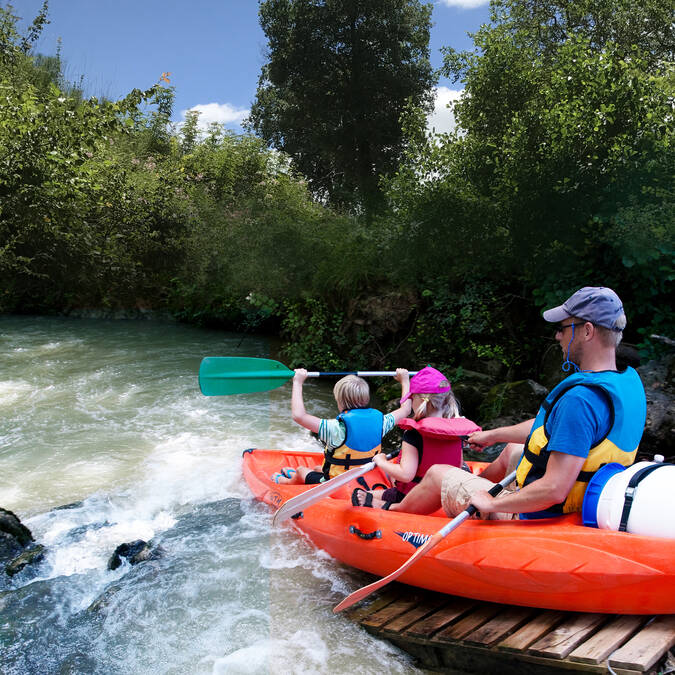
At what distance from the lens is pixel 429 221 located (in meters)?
7.13

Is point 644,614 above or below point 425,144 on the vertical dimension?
below

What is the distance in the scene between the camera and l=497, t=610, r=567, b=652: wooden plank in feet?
7.32

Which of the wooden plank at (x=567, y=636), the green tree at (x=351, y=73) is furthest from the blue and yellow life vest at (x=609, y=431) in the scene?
the green tree at (x=351, y=73)

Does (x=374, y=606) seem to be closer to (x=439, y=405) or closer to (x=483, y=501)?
(x=483, y=501)

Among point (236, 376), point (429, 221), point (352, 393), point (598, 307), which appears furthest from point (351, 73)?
point (598, 307)

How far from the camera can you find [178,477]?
4.79 metres

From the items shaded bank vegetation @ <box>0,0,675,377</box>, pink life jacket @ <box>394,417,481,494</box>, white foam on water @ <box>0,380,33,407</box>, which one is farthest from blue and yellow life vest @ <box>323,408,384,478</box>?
white foam on water @ <box>0,380,33,407</box>

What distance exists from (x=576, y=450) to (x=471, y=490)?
0.60 metres

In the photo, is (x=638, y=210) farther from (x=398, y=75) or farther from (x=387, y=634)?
(x=398, y=75)

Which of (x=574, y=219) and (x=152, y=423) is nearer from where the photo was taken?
(x=574, y=219)

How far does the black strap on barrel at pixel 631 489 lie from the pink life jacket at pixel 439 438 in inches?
28.4

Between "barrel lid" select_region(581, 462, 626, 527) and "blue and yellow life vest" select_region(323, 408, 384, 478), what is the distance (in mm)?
1332

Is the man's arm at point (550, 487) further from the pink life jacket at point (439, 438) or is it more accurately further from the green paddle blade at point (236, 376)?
the green paddle blade at point (236, 376)

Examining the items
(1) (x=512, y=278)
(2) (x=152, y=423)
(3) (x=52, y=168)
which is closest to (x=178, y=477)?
(2) (x=152, y=423)
